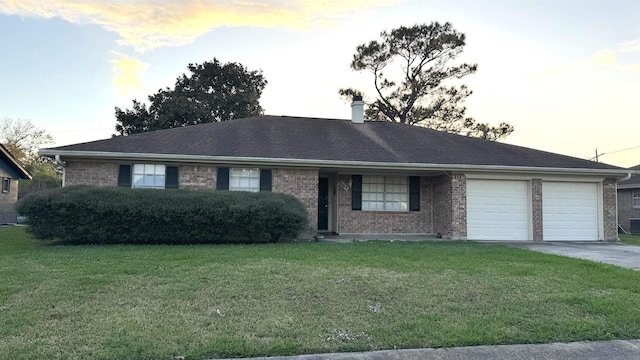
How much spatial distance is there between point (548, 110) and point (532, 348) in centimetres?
1671

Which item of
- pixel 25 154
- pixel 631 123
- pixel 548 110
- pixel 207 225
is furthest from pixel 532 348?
pixel 25 154

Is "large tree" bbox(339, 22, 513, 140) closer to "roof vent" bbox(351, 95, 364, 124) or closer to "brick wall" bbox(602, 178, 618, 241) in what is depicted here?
"roof vent" bbox(351, 95, 364, 124)

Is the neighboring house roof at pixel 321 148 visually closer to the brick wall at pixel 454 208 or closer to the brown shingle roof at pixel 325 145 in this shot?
the brown shingle roof at pixel 325 145

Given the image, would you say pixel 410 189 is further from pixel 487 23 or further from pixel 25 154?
pixel 25 154

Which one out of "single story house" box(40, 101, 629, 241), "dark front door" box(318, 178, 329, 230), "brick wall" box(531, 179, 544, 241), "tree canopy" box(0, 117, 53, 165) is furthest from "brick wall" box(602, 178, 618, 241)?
"tree canopy" box(0, 117, 53, 165)

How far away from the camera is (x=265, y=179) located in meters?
13.5

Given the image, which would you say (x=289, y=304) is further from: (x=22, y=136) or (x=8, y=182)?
(x=22, y=136)

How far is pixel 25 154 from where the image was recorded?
4275cm

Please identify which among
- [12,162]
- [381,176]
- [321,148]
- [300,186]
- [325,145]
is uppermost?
[12,162]

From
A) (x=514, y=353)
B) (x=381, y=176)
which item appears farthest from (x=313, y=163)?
(x=514, y=353)

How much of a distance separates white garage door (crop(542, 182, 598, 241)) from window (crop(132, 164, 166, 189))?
41.0ft

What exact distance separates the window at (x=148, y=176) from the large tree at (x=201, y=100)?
17.9 m

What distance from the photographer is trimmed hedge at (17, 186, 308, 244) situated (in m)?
10.7

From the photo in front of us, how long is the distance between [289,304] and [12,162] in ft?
85.1
